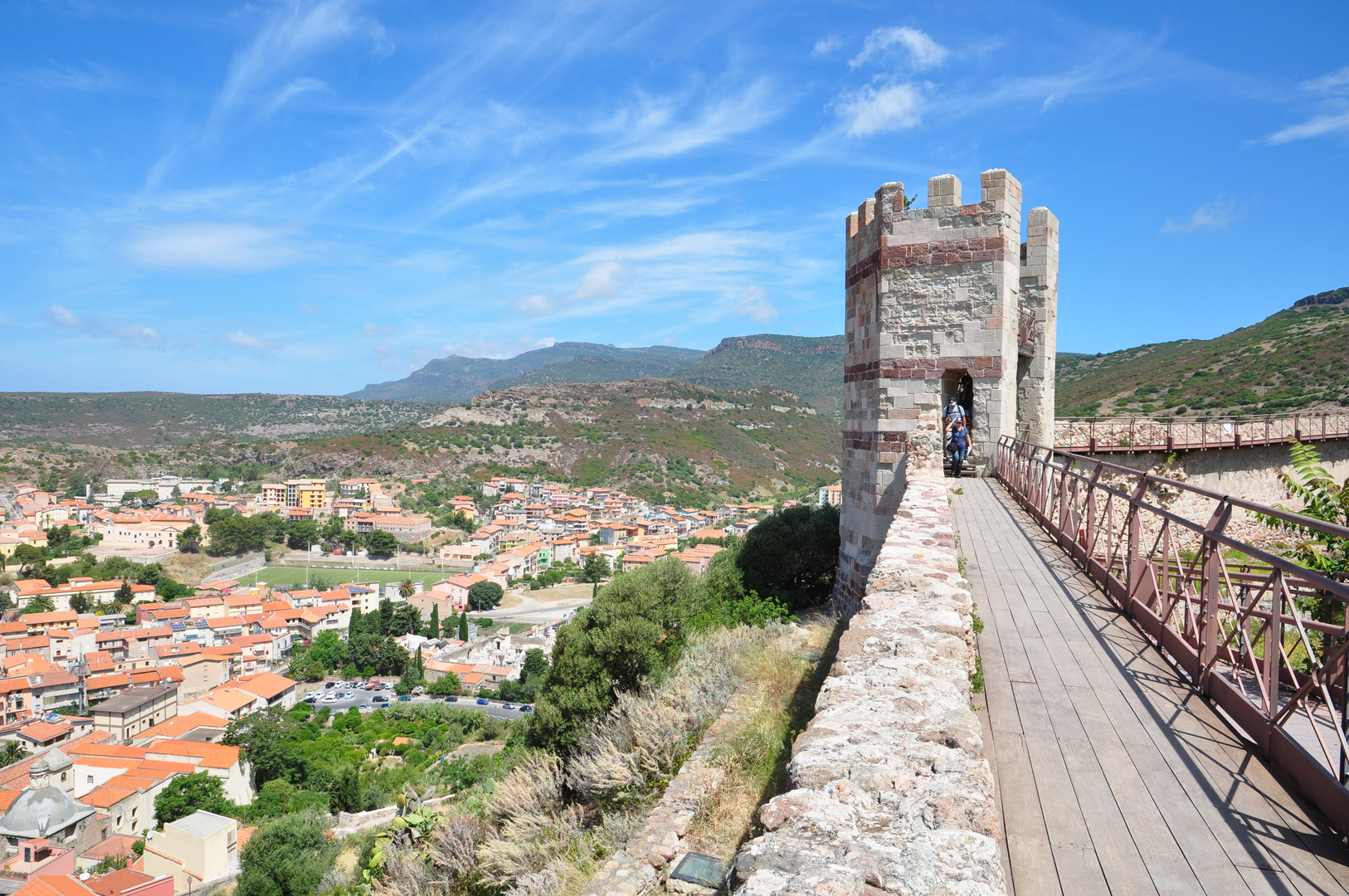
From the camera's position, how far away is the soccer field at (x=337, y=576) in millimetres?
72250

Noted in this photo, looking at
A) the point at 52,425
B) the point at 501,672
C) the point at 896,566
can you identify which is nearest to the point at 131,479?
the point at 52,425

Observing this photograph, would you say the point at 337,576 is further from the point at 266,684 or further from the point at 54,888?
the point at 54,888

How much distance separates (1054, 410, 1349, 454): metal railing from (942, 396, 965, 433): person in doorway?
403 centimetres

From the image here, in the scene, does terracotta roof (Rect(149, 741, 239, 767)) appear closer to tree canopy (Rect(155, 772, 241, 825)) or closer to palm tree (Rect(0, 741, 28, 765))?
tree canopy (Rect(155, 772, 241, 825))

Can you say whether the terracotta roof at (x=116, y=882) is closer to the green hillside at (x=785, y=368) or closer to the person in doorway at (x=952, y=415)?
the person in doorway at (x=952, y=415)

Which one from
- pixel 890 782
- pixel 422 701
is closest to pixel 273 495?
pixel 422 701

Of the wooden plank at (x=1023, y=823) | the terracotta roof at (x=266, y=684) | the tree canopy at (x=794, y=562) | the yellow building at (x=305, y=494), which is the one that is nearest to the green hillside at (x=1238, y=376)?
the tree canopy at (x=794, y=562)

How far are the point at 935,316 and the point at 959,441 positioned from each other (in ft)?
6.27

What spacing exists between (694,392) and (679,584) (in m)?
110

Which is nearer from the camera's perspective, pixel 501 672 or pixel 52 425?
pixel 501 672

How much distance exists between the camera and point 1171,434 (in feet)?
47.2

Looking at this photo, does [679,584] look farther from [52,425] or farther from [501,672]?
[52,425]

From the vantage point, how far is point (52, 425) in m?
123

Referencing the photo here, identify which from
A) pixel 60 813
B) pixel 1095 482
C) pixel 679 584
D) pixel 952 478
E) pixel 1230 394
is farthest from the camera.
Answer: pixel 1230 394
